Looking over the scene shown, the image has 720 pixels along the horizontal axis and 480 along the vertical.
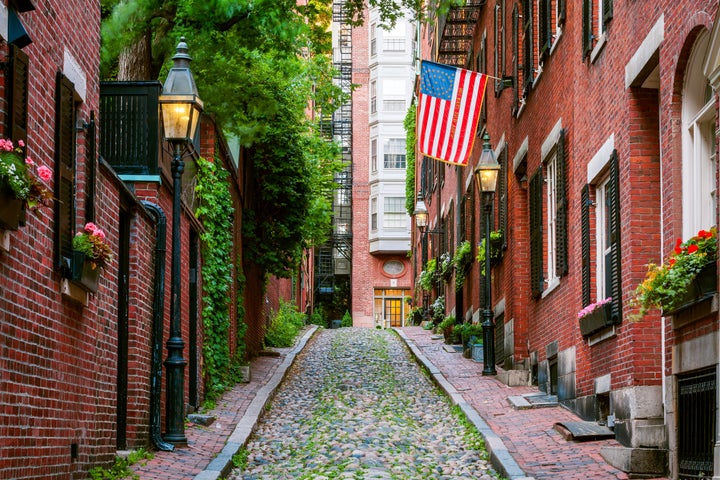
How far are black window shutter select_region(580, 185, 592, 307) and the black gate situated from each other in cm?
385

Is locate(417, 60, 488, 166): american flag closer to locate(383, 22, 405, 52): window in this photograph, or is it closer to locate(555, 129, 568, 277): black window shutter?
locate(555, 129, 568, 277): black window shutter

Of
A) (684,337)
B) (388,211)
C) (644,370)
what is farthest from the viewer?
(388,211)

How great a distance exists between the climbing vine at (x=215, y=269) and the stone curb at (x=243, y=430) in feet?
2.45

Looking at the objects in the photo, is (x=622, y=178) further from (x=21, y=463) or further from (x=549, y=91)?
(x=21, y=463)

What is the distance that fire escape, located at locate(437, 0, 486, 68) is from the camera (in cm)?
2713

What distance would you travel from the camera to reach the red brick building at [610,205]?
9852mm

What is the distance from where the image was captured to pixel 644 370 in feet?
36.9

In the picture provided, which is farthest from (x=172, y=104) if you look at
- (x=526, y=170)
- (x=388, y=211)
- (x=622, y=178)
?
(x=388, y=211)

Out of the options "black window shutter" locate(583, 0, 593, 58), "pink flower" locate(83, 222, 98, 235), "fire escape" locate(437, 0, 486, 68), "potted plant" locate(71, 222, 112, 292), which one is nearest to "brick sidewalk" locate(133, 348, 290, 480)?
"potted plant" locate(71, 222, 112, 292)

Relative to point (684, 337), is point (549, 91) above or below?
above

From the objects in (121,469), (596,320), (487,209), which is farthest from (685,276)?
(487,209)

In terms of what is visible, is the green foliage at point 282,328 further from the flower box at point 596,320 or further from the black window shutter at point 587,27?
the black window shutter at point 587,27

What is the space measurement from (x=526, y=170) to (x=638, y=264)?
27.0ft

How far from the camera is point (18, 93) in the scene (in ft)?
25.7
